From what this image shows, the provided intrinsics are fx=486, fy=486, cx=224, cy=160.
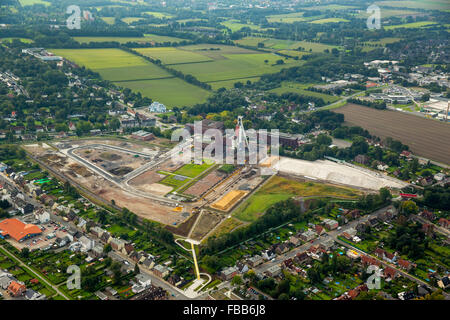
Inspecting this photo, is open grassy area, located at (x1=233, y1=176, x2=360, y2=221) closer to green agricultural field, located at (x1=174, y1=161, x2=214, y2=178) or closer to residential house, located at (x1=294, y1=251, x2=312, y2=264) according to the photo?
residential house, located at (x1=294, y1=251, x2=312, y2=264)

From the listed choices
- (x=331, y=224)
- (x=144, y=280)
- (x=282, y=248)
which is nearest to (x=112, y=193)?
(x=144, y=280)

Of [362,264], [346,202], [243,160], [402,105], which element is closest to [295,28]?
[402,105]

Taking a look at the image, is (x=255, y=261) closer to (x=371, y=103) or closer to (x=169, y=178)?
(x=169, y=178)

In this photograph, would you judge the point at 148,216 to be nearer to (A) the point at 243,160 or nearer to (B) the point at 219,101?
(A) the point at 243,160

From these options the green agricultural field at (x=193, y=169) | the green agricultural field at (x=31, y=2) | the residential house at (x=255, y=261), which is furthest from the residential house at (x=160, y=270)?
the green agricultural field at (x=31, y=2)

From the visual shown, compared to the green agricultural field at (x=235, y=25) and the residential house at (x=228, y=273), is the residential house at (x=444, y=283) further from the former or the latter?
the green agricultural field at (x=235, y=25)

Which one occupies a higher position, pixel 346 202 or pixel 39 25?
A: pixel 39 25
